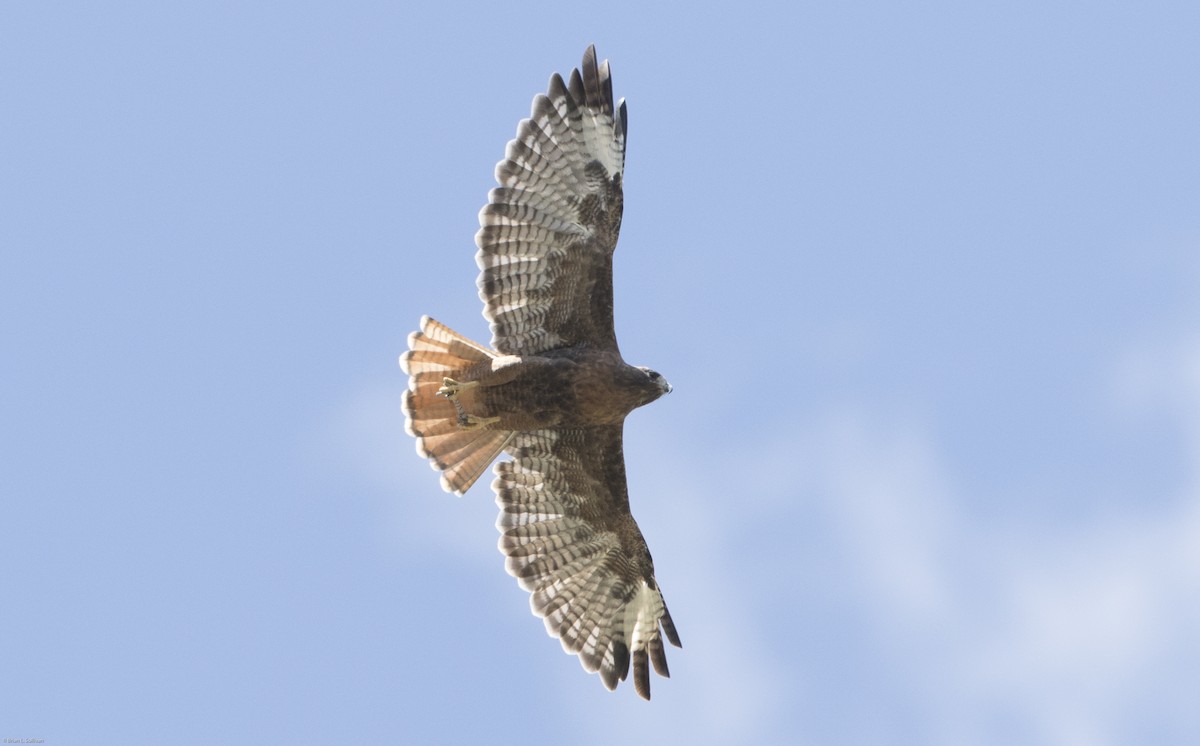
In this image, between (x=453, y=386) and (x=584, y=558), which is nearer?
(x=453, y=386)

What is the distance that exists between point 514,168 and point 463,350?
1.47 meters

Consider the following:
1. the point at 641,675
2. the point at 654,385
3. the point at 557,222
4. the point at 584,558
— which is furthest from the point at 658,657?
the point at 557,222

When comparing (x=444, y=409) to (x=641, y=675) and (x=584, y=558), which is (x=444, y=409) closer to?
(x=584, y=558)

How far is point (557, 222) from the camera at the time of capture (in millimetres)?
13500

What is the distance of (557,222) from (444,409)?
172cm

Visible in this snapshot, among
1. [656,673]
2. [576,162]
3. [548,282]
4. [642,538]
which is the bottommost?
[656,673]

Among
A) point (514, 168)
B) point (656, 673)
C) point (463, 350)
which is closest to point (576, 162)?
point (514, 168)

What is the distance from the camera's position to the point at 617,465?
14227 mm

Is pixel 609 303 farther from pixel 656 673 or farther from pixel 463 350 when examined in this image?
pixel 656 673

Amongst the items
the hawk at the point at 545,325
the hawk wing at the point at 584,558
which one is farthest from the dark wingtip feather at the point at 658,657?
the hawk at the point at 545,325

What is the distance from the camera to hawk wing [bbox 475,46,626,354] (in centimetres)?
1342

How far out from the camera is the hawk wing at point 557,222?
528 inches

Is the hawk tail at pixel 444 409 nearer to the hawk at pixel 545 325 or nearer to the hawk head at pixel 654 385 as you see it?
the hawk at pixel 545 325

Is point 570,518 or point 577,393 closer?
point 577,393
